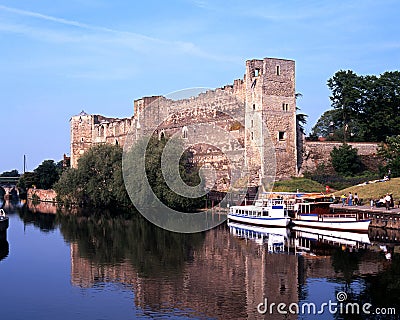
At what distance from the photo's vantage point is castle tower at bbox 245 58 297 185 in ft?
101

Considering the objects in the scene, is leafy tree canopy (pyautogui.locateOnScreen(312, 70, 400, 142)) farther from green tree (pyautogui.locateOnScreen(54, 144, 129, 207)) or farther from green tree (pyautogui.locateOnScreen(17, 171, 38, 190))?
green tree (pyautogui.locateOnScreen(17, 171, 38, 190))

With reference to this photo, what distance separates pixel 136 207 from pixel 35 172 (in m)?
30.1

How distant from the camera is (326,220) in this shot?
2170cm

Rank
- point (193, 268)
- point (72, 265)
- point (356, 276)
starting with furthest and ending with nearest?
point (72, 265) < point (193, 268) < point (356, 276)

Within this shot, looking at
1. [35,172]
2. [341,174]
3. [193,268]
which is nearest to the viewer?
[193,268]

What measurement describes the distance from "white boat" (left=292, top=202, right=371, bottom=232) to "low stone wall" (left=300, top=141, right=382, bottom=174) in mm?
8530

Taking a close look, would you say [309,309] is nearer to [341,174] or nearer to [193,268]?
[193,268]

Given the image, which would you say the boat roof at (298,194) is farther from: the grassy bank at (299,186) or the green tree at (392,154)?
the green tree at (392,154)

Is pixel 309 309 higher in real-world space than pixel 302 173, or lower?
lower

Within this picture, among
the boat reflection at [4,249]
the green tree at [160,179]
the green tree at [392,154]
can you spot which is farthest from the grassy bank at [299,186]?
the boat reflection at [4,249]

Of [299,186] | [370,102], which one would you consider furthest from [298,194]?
[370,102]

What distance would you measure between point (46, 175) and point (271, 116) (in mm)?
33707

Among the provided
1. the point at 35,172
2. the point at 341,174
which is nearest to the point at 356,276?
the point at 341,174

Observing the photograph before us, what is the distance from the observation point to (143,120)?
44.8m
